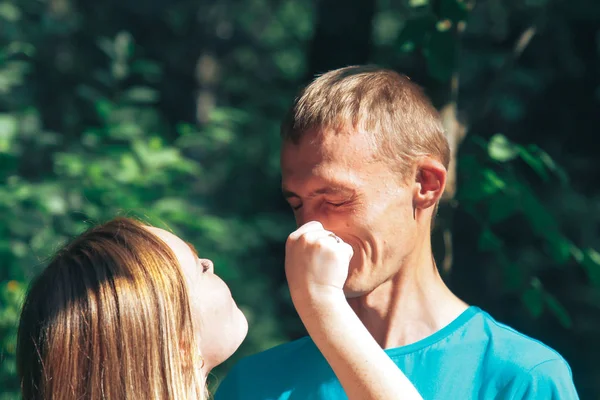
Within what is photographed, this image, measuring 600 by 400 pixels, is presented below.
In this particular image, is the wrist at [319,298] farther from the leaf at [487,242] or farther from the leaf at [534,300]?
the leaf at [534,300]

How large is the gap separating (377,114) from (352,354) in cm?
68

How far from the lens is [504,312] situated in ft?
23.6

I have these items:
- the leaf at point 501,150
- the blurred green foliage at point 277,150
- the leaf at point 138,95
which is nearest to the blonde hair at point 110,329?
the blurred green foliage at point 277,150

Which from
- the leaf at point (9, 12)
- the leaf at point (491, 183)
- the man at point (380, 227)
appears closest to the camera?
the man at point (380, 227)

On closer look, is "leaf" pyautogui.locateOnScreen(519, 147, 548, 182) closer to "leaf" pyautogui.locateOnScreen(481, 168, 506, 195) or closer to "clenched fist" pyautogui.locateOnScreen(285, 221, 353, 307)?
→ "leaf" pyautogui.locateOnScreen(481, 168, 506, 195)

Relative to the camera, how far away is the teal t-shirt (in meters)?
1.80

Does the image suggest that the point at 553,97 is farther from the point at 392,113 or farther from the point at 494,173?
the point at 392,113

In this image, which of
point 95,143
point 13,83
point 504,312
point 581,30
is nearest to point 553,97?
point 581,30


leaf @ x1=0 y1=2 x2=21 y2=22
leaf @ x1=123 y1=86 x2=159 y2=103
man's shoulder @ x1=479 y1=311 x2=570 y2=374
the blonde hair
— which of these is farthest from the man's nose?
leaf @ x1=0 y1=2 x2=21 y2=22

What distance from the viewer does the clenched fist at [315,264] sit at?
1776mm

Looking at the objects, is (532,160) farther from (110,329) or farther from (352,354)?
(110,329)

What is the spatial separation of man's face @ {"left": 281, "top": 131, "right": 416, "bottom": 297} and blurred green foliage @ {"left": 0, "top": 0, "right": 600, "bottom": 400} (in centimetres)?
85

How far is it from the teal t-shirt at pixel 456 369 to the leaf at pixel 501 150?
1011 millimetres

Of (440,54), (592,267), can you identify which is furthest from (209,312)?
(592,267)
